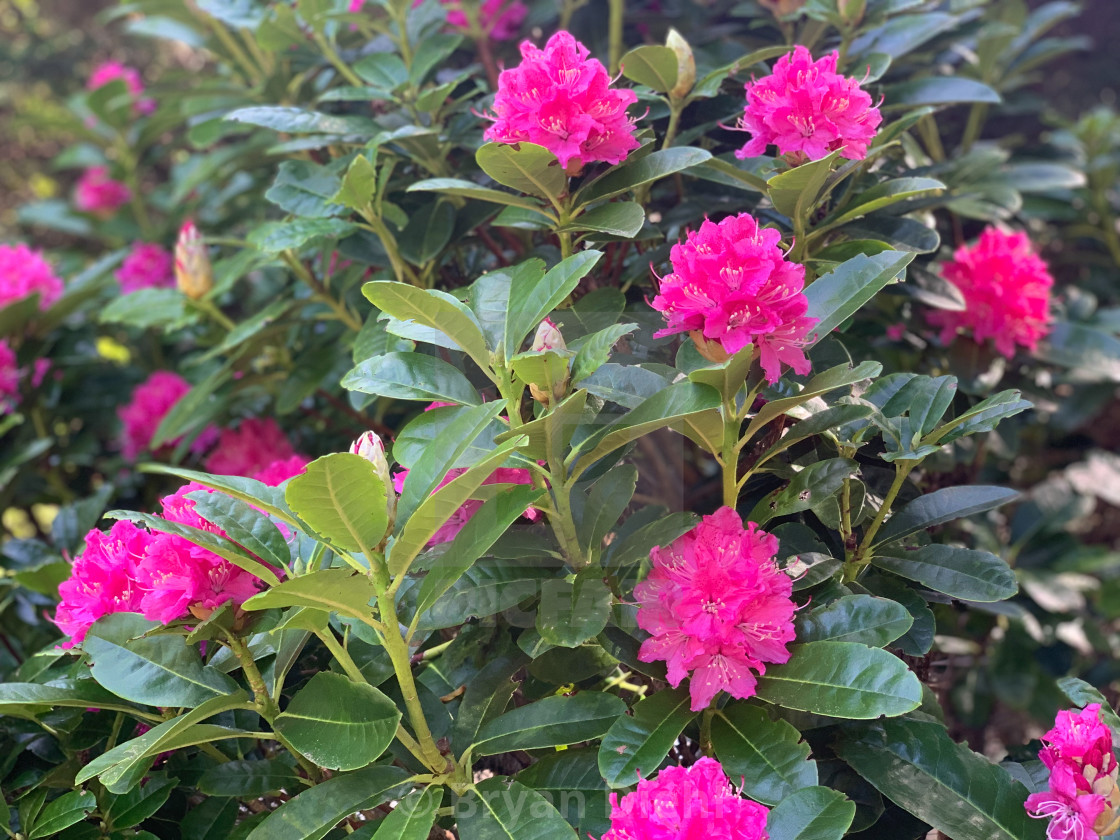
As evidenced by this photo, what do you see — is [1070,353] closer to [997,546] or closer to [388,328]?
[997,546]

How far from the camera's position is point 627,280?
3.78ft

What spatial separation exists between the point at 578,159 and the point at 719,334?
0.87 ft

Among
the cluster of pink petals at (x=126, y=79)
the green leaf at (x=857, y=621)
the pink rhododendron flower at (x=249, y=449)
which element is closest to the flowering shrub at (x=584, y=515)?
the green leaf at (x=857, y=621)

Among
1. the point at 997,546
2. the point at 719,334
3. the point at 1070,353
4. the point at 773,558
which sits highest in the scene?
the point at 719,334

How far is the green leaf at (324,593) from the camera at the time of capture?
0.67 m

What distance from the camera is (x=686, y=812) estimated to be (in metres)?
0.67

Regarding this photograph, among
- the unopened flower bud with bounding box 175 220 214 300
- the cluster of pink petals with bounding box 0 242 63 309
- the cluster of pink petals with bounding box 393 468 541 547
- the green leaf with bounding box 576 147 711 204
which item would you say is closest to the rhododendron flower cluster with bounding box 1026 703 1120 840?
the cluster of pink petals with bounding box 393 468 541 547

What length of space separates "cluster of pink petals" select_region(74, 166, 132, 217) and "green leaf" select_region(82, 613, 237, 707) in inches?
80.6

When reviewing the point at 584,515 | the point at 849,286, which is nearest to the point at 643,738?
the point at 584,515

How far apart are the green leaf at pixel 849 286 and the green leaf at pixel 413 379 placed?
12.3 inches

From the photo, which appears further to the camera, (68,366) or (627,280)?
(68,366)

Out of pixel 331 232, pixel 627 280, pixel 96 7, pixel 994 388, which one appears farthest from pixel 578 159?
pixel 96 7

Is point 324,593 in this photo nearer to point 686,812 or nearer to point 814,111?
point 686,812

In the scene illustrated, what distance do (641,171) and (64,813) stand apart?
0.81 m
